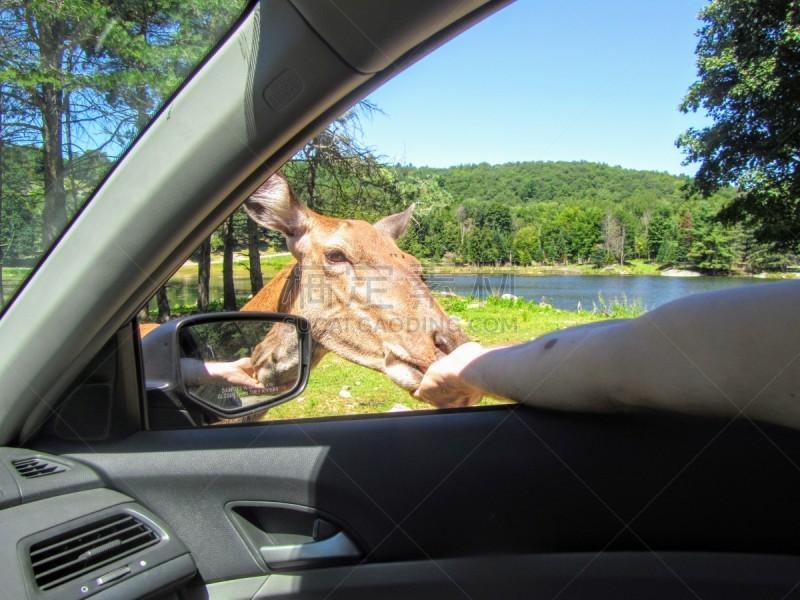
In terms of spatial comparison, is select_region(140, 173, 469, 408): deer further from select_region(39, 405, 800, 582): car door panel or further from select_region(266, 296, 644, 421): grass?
select_region(39, 405, 800, 582): car door panel

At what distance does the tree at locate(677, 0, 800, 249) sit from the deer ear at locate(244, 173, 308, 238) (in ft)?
4.07

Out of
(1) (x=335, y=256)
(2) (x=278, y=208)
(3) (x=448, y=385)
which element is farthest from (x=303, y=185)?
(3) (x=448, y=385)

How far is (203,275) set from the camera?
2041 millimetres

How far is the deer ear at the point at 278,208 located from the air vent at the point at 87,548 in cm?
101

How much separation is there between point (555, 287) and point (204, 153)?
4.23 feet

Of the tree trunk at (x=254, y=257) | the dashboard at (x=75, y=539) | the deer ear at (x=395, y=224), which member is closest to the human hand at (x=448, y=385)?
the deer ear at (x=395, y=224)

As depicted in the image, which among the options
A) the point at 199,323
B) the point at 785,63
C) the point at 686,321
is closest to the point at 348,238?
the point at 199,323

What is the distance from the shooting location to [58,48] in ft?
5.04

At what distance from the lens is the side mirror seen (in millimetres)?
2111

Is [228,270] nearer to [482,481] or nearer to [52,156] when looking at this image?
[52,156]

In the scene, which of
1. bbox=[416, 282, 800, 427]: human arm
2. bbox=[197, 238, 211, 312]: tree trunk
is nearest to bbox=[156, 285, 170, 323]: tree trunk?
bbox=[197, 238, 211, 312]: tree trunk

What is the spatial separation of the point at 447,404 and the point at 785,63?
1.45 meters

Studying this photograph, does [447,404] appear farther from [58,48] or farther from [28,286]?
[58,48]

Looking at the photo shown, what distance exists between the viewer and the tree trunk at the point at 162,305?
1882 mm
